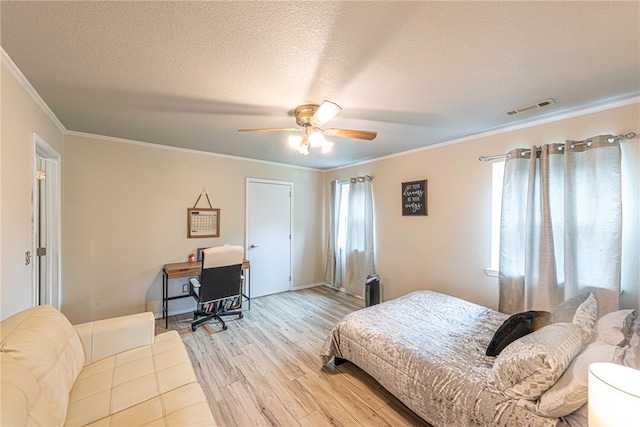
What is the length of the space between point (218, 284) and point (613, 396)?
3.19m

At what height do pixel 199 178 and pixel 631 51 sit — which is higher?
pixel 631 51

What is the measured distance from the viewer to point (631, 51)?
1.45 metres

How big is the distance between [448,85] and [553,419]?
2049 millimetres

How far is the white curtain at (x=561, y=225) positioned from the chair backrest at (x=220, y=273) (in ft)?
9.91

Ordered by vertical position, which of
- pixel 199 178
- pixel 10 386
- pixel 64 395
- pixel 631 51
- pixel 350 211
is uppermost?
pixel 631 51

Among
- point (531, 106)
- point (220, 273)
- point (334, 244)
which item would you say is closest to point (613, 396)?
point (531, 106)

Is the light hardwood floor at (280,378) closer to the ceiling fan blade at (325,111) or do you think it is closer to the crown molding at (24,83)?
the ceiling fan blade at (325,111)

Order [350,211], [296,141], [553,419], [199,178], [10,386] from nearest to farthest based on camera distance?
[10,386], [553,419], [296,141], [199,178], [350,211]

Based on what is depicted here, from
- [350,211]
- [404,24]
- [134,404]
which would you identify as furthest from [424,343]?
[350,211]

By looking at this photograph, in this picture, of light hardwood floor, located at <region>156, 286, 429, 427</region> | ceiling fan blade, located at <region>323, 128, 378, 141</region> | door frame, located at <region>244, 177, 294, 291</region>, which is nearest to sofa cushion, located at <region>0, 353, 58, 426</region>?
light hardwood floor, located at <region>156, 286, 429, 427</region>

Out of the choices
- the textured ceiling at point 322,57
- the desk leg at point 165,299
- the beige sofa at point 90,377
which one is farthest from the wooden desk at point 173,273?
the textured ceiling at point 322,57

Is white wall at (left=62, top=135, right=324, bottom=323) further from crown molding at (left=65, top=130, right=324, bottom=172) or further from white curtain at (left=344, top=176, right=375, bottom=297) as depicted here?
white curtain at (left=344, top=176, right=375, bottom=297)

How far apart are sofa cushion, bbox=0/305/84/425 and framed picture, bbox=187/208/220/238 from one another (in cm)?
225

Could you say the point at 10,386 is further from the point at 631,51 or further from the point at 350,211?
the point at 350,211
